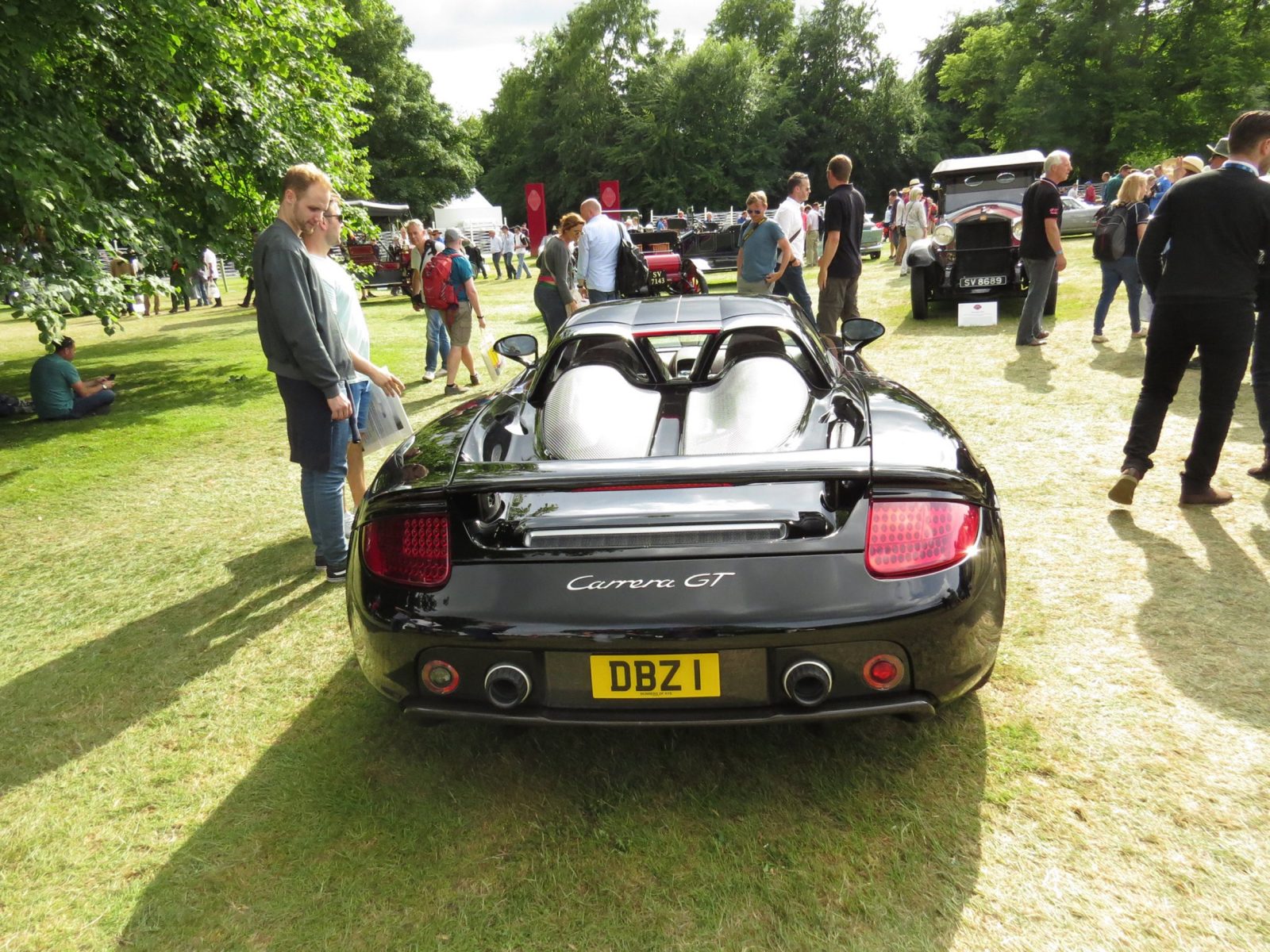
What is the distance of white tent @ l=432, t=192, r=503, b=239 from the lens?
145 ft

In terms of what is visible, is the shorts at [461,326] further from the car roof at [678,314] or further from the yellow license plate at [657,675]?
the yellow license plate at [657,675]

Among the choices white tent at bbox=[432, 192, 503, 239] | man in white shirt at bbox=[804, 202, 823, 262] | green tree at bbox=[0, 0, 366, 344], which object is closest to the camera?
green tree at bbox=[0, 0, 366, 344]

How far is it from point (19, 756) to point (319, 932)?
1467 millimetres

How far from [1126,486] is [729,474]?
3.07 meters

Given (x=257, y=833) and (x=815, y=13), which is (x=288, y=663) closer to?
(x=257, y=833)

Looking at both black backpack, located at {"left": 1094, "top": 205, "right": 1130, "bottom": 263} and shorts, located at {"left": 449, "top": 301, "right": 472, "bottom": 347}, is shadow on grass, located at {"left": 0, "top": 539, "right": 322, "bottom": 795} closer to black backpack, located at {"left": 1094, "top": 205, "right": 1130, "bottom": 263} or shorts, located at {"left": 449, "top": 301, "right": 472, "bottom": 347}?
shorts, located at {"left": 449, "top": 301, "right": 472, "bottom": 347}

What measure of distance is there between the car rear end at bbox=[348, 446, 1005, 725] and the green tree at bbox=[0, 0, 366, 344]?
6729 millimetres

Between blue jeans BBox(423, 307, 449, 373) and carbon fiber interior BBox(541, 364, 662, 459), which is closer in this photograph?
carbon fiber interior BBox(541, 364, 662, 459)

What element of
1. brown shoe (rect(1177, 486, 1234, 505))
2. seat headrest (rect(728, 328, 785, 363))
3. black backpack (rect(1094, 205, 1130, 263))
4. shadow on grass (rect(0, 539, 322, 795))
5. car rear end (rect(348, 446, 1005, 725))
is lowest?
shadow on grass (rect(0, 539, 322, 795))

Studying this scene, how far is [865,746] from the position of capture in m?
2.48

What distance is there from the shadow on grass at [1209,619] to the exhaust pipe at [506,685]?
2043 mm

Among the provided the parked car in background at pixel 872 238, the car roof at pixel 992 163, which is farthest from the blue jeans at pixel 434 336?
the parked car in background at pixel 872 238

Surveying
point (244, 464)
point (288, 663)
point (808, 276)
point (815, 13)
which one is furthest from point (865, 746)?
point (815, 13)

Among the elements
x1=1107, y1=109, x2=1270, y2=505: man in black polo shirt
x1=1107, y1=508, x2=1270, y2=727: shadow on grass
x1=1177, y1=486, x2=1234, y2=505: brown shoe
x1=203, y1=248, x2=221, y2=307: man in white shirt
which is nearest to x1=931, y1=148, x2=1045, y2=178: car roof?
x1=1107, y1=109, x2=1270, y2=505: man in black polo shirt
